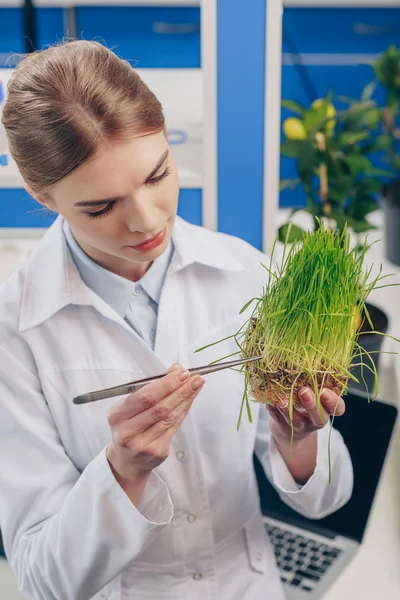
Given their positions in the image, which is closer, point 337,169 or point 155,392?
point 155,392

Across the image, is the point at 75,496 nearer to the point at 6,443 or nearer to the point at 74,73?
the point at 6,443

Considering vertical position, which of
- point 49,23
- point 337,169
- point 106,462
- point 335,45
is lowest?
point 106,462

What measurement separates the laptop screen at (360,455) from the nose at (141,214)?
0.57 metres

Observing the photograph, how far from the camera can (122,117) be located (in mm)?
768

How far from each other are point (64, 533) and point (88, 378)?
8.5 inches

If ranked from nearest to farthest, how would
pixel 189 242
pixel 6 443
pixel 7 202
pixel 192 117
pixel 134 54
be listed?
1. pixel 6 443
2. pixel 189 242
3. pixel 192 117
4. pixel 7 202
5. pixel 134 54

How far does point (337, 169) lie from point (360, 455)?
0.62m

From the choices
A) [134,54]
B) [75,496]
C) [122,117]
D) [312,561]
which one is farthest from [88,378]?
[134,54]

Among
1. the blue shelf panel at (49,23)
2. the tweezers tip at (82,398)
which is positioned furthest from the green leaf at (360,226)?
the blue shelf panel at (49,23)

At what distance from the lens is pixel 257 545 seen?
1044mm

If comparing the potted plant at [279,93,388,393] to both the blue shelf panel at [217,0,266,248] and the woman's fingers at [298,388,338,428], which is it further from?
the woman's fingers at [298,388,338,428]

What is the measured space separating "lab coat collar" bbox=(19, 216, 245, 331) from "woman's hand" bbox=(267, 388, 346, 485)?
27 cm

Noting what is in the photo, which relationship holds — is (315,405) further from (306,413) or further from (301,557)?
(301,557)

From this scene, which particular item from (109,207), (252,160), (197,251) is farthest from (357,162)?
(109,207)
